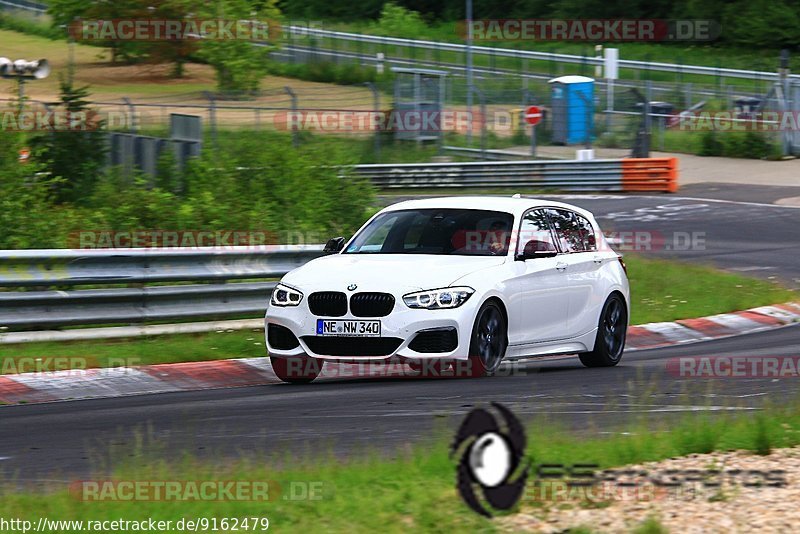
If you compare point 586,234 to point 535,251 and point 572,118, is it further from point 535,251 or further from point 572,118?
point 572,118

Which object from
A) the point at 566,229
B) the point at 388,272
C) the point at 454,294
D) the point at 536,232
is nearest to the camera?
the point at 454,294

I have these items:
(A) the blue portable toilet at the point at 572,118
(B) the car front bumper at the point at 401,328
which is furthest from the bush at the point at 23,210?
(A) the blue portable toilet at the point at 572,118

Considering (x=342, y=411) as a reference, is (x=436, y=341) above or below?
above

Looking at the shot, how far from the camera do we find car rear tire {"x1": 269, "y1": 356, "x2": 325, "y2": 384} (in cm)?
1127

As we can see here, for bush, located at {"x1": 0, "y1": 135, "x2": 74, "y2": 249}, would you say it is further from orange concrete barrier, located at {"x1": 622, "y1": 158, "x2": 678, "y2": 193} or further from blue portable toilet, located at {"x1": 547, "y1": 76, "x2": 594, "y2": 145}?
blue portable toilet, located at {"x1": 547, "y1": 76, "x2": 594, "y2": 145}

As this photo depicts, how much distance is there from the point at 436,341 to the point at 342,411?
1.48 metres

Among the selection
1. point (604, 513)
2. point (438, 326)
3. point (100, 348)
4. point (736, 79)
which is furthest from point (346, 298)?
point (736, 79)

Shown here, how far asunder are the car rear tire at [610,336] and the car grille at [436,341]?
2.46 metres

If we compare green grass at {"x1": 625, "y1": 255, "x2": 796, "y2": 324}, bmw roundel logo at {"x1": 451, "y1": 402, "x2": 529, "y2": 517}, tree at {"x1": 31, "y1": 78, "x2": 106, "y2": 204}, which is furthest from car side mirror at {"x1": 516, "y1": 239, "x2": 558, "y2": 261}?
tree at {"x1": 31, "y1": 78, "x2": 106, "y2": 204}

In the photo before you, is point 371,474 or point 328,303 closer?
point 371,474

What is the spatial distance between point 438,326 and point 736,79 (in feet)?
128

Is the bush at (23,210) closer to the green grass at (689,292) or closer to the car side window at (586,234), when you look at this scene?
the car side window at (586,234)

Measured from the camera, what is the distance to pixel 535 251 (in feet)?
38.9

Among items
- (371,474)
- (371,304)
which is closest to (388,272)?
(371,304)
